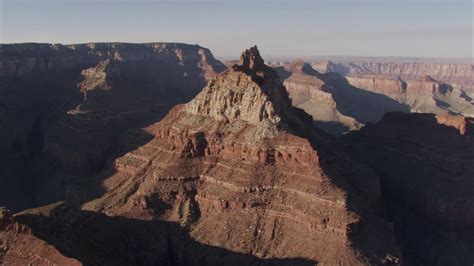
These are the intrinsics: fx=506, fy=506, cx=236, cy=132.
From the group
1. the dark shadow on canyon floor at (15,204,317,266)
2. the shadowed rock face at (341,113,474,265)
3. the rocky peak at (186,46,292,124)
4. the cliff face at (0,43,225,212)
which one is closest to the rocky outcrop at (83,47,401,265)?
the rocky peak at (186,46,292,124)

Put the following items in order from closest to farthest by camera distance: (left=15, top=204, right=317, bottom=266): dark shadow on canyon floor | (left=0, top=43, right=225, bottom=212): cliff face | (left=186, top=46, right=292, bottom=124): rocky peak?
(left=15, top=204, right=317, bottom=266): dark shadow on canyon floor, (left=186, top=46, right=292, bottom=124): rocky peak, (left=0, top=43, right=225, bottom=212): cliff face

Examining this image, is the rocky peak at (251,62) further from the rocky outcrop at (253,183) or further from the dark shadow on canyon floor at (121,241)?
the dark shadow on canyon floor at (121,241)

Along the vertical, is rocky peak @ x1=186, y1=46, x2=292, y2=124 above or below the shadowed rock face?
above

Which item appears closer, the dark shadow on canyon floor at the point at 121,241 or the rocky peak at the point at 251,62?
the dark shadow on canyon floor at the point at 121,241

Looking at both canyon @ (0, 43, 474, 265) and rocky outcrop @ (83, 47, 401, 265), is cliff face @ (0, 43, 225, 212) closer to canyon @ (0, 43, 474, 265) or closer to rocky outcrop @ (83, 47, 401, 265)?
canyon @ (0, 43, 474, 265)

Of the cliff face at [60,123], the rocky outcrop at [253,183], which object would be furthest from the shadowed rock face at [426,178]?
the cliff face at [60,123]

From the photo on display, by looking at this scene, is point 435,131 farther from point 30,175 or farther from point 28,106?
point 28,106

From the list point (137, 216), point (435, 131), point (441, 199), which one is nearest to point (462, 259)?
point (441, 199)
